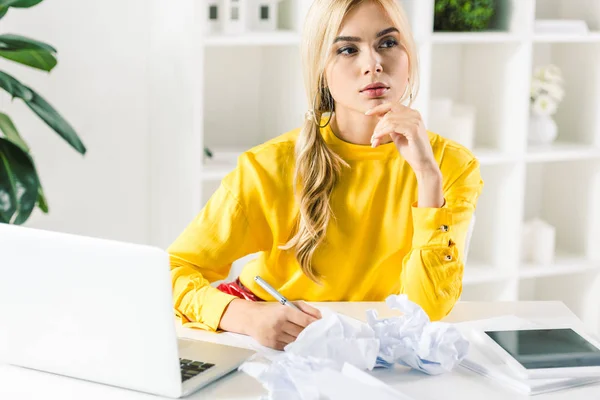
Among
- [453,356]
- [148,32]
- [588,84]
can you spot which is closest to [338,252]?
[453,356]

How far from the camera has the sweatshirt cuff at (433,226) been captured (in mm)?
1833

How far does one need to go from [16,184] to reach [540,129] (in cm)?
199

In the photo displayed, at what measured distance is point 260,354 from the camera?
1520 millimetres

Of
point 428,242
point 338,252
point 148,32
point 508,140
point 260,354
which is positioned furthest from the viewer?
point 508,140

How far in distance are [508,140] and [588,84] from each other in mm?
473

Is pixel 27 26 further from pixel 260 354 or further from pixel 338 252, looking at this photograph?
pixel 260 354

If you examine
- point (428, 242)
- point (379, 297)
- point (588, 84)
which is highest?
point (588, 84)

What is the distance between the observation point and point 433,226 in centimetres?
183

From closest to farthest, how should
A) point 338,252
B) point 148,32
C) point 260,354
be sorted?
point 260,354 → point 338,252 → point 148,32

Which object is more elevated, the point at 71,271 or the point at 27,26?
the point at 27,26

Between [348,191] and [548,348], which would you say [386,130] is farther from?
[548,348]

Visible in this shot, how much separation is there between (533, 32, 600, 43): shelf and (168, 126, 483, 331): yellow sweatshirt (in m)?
1.43

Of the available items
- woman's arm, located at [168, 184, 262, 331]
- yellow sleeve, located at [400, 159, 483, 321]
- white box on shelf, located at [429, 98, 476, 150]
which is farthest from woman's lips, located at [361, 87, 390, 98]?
white box on shelf, located at [429, 98, 476, 150]

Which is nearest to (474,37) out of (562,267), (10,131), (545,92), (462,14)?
(462,14)
